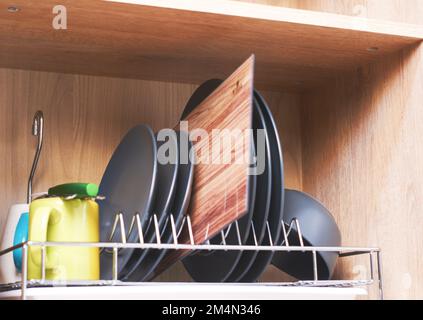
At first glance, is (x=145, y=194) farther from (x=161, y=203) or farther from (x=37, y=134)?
(x=37, y=134)

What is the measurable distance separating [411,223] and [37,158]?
0.55 meters

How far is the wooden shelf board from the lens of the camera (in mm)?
991

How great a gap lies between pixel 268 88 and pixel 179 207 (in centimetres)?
42

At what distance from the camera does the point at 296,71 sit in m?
1.25

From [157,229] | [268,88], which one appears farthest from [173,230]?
[268,88]

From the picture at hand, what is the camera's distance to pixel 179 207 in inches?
39.4

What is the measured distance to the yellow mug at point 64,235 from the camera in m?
0.94

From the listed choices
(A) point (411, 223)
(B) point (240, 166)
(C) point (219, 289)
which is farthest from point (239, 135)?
(A) point (411, 223)

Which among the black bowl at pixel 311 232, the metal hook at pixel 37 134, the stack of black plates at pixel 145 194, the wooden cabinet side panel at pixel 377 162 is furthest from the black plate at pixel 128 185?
the wooden cabinet side panel at pixel 377 162

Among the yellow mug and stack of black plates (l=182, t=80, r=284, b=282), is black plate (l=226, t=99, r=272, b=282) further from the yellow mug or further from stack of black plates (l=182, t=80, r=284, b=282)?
the yellow mug

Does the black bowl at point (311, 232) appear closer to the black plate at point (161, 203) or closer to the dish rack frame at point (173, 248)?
the dish rack frame at point (173, 248)

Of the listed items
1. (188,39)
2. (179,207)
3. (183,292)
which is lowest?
(183,292)

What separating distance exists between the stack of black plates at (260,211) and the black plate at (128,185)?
13cm
